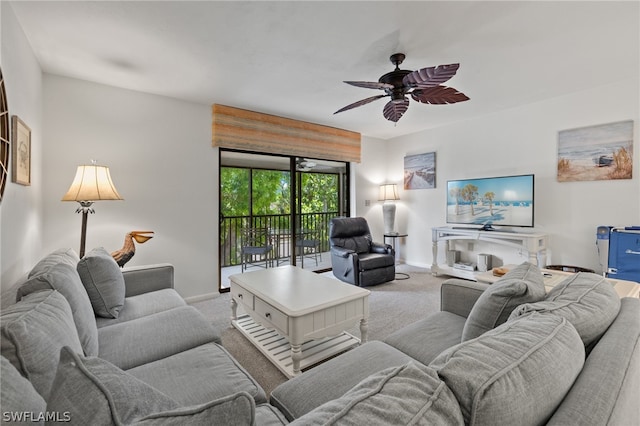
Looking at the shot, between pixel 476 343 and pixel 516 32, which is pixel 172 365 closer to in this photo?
pixel 476 343

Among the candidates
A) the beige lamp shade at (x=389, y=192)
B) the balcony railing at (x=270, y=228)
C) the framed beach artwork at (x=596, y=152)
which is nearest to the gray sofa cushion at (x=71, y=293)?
the balcony railing at (x=270, y=228)

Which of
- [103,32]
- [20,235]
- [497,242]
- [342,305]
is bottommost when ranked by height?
[342,305]

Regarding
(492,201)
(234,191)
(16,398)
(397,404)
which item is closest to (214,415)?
(397,404)

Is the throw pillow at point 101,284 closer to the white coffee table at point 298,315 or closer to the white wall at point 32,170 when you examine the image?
the white wall at point 32,170

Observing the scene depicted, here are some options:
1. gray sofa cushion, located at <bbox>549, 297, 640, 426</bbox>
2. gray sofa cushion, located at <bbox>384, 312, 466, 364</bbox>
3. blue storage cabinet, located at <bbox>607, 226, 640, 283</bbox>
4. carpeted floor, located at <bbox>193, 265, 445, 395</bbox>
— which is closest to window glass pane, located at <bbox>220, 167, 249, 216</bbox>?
carpeted floor, located at <bbox>193, 265, 445, 395</bbox>

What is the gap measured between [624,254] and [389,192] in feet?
10.0

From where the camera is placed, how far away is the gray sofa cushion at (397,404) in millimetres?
504

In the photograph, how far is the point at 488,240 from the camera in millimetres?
3832

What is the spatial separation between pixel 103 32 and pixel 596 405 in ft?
10.5

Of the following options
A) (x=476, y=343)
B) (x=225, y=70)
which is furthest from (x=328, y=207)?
(x=476, y=343)

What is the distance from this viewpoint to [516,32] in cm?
213

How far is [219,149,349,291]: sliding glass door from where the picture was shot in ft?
13.6

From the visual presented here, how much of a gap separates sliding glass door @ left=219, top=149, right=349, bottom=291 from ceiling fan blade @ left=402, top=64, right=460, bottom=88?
101 inches

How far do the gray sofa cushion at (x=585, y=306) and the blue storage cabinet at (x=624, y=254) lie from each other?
2.47 m
